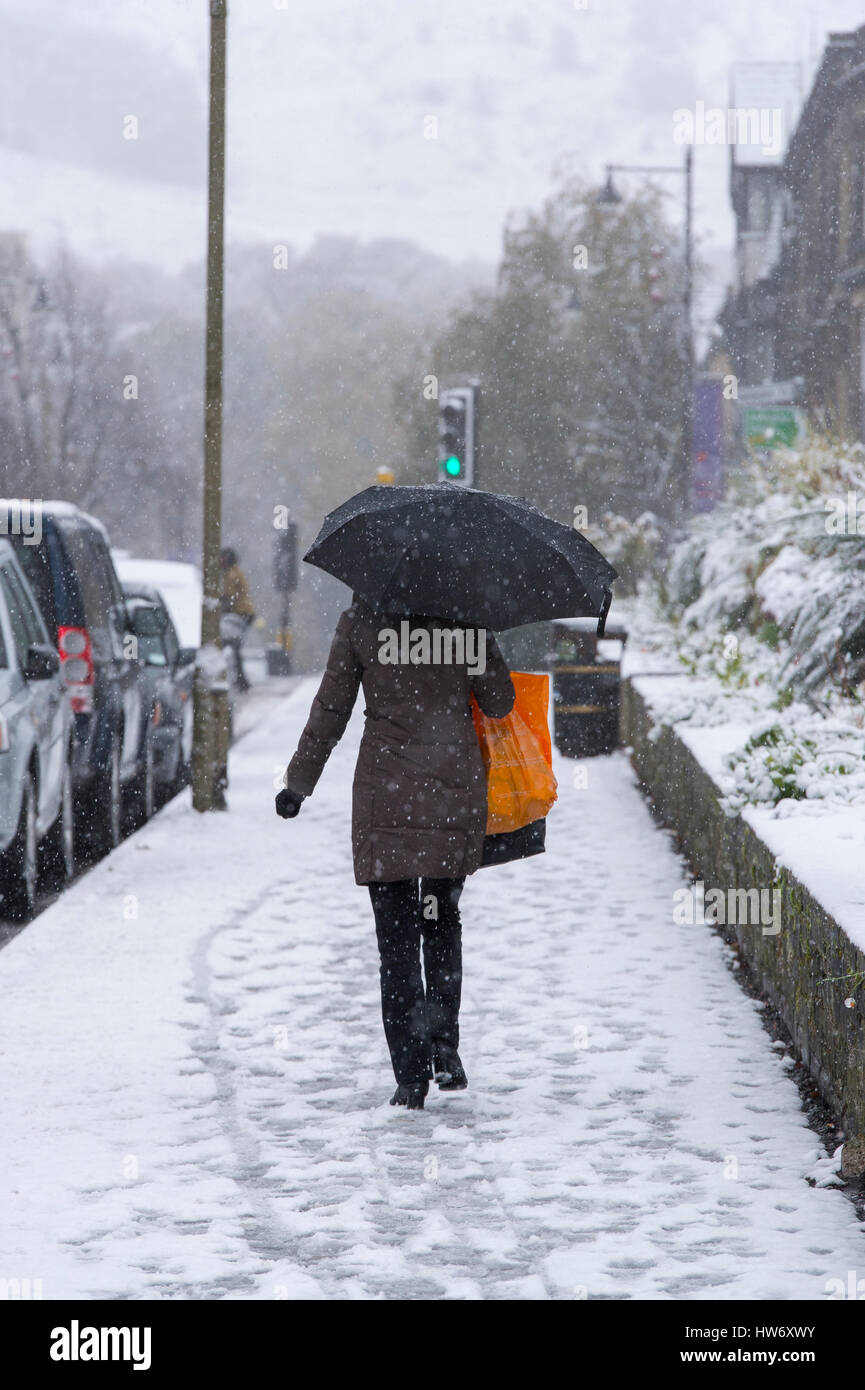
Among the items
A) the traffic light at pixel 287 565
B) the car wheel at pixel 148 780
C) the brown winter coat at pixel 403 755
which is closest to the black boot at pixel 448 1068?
the brown winter coat at pixel 403 755

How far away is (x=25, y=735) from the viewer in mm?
9125

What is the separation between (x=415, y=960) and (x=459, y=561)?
4.13ft

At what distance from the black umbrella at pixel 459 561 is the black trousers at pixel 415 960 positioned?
2.80ft

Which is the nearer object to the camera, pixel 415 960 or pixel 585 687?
pixel 415 960

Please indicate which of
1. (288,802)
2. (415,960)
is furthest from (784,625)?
(288,802)

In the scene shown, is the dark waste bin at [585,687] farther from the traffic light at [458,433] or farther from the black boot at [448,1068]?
the black boot at [448,1068]

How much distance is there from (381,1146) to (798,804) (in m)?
2.60

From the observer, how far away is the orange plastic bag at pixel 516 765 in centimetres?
581

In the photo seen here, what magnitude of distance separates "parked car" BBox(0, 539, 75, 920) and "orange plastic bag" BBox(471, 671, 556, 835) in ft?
11.7

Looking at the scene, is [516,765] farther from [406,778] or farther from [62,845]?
[62,845]

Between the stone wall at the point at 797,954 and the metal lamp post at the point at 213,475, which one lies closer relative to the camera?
the stone wall at the point at 797,954

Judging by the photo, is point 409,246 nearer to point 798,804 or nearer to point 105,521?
point 105,521
